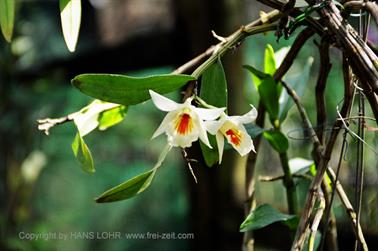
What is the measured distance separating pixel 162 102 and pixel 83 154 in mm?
133

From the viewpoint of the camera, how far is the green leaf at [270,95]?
21.4 inches

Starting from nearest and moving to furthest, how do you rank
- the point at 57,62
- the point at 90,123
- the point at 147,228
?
the point at 90,123
the point at 147,228
the point at 57,62

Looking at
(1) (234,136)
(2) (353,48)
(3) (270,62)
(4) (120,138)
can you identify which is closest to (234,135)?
(1) (234,136)

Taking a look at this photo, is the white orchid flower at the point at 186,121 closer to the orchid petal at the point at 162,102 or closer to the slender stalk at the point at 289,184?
the orchid petal at the point at 162,102

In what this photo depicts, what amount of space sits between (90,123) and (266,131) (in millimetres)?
168

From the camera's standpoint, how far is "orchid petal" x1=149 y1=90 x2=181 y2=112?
385 millimetres

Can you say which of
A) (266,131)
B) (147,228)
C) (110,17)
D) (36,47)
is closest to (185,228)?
(147,228)

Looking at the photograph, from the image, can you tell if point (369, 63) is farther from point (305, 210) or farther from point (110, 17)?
point (110, 17)

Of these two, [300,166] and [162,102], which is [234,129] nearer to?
[162,102]

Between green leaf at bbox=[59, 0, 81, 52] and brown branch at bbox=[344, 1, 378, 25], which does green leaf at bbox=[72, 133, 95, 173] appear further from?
brown branch at bbox=[344, 1, 378, 25]

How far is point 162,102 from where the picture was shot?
1.28ft

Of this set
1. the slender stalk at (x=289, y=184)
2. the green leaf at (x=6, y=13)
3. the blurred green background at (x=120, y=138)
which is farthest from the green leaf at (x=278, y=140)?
the blurred green background at (x=120, y=138)

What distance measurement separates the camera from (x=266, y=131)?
1.86 feet

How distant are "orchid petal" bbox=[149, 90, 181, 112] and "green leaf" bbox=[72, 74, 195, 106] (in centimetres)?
2
